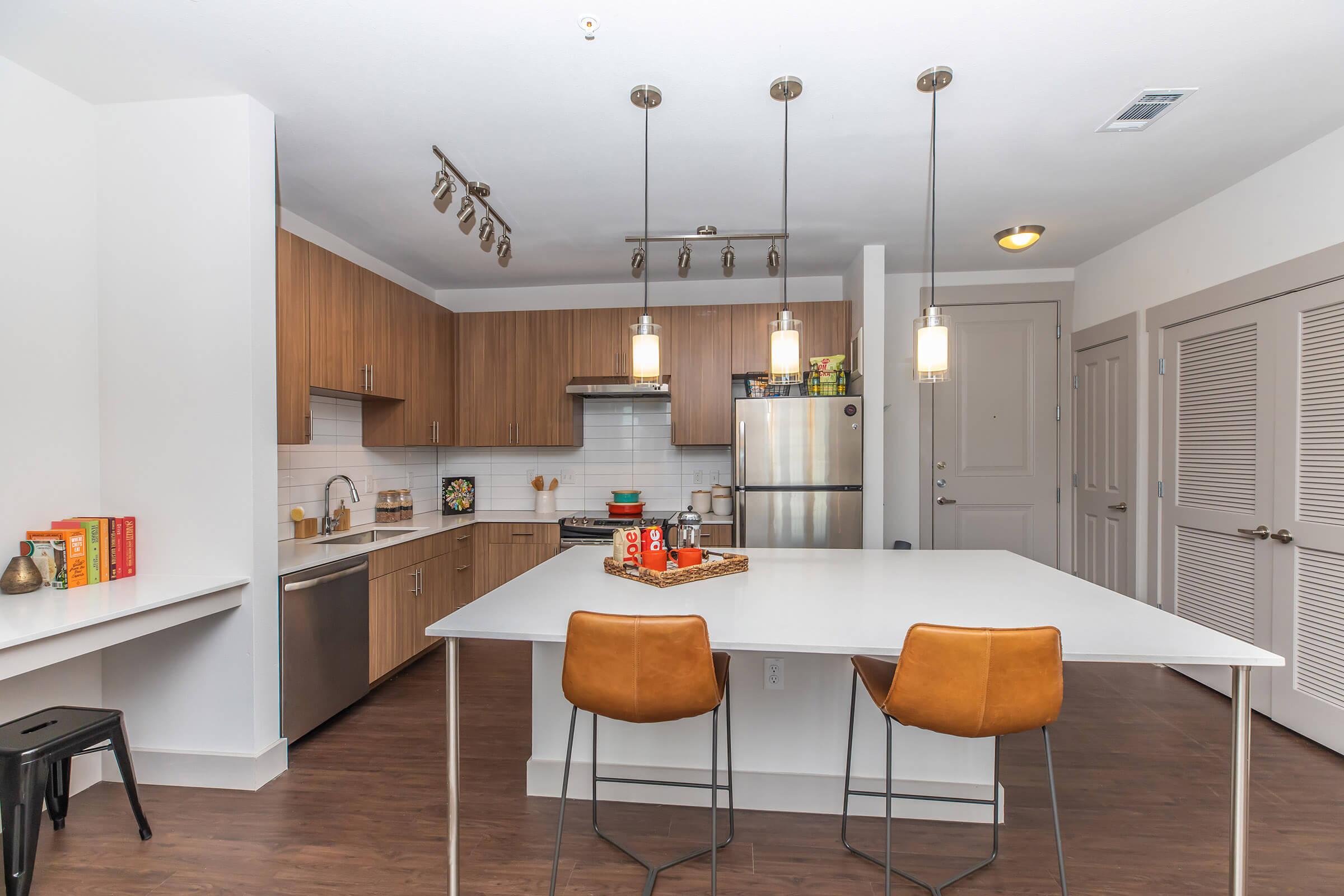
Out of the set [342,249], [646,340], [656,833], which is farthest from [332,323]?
[656,833]

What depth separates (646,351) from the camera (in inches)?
89.0

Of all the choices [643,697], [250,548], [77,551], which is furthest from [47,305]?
[643,697]

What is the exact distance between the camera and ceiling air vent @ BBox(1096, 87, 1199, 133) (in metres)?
2.28

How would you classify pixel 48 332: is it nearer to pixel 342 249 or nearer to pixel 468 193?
pixel 468 193

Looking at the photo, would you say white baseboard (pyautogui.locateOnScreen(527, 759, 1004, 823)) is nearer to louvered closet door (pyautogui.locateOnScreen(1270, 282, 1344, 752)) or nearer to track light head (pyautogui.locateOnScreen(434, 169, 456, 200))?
louvered closet door (pyautogui.locateOnScreen(1270, 282, 1344, 752))

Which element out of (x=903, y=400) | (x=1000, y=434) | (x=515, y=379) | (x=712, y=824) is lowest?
(x=712, y=824)

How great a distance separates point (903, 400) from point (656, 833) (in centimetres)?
347

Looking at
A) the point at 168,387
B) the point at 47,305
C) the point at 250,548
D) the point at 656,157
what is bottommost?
the point at 250,548

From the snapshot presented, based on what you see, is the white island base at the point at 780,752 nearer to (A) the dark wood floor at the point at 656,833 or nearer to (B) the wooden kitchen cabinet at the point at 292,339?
(A) the dark wood floor at the point at 656,833

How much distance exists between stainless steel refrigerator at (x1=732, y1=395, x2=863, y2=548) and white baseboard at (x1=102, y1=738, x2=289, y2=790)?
8.34ft

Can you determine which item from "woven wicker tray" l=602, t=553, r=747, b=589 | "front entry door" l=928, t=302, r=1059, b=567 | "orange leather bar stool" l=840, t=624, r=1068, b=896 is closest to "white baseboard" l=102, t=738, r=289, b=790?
"woven wicker tray" l=602, t=553, r=747, b=589

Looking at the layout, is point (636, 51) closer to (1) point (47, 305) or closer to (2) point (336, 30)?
(2) point (336, 30)

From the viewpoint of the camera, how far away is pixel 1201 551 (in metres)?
3.41

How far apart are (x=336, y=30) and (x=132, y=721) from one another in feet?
8.44
